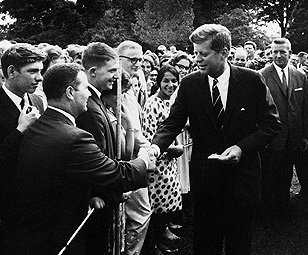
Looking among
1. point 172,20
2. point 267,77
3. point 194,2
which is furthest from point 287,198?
point 194,2

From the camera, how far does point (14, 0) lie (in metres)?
33.0

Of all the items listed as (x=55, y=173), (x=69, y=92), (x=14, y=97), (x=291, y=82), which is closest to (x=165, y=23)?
(x=291, y=82)

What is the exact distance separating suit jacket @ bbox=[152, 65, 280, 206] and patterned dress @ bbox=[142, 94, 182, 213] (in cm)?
122

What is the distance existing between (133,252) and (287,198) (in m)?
3.29

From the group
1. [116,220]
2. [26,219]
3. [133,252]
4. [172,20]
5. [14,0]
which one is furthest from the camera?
[172,20]

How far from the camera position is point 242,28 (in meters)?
38.4

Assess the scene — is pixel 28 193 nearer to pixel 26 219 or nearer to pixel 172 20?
pixel 26 219

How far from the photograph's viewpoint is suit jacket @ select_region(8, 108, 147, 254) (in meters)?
2.96

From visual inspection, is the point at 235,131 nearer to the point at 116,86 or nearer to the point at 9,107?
the point at 116,86

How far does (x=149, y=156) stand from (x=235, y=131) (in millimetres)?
729

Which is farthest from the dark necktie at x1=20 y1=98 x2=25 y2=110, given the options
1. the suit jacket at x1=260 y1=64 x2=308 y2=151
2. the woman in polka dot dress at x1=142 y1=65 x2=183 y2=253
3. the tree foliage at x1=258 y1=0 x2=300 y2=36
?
the tree foliage at x1=258 y1=0 x2=300 y2=36

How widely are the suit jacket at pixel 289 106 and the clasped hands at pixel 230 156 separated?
314cm

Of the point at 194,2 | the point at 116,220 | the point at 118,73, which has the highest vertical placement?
the point at 194,2

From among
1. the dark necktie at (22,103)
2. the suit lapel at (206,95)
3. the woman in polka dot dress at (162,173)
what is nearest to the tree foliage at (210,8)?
the woman in polka dot dress at (162,173)
